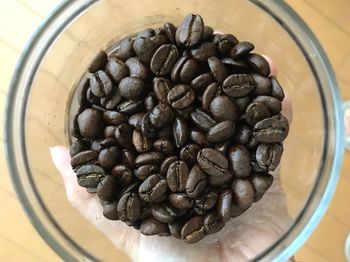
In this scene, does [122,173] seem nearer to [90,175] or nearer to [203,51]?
[90,175]

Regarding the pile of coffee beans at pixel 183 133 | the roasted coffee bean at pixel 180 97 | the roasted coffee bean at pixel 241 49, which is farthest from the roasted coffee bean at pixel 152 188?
the roasted coffee bean at pixel 241 49

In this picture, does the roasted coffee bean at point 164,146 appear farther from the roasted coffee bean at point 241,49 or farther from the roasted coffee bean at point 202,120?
the roasted coffee bean at point 241,49

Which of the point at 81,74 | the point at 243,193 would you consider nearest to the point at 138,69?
the point at 81,74

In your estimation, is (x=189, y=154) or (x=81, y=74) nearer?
(x=189, y=154)

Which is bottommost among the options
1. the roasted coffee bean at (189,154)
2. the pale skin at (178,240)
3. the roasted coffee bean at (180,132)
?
the pale skin at (178,240)

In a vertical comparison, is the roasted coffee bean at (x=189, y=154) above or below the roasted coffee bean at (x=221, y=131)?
below

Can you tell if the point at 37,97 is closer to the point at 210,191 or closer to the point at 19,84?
the point at 19,84

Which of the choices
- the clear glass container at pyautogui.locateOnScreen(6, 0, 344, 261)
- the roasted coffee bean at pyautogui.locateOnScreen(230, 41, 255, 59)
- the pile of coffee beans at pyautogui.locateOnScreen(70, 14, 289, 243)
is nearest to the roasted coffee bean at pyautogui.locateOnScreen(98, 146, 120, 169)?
the pile of coffee beans at pyautogui.locateOnScreen(70, 14, 289, 243)
